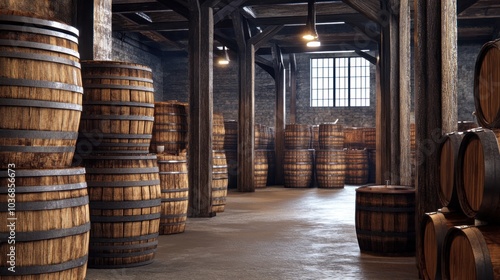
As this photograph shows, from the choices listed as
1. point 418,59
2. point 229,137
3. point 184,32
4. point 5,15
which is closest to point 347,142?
point 229,137

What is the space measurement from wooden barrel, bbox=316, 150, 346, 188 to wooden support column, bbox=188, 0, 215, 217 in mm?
7154

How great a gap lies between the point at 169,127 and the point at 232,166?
795cm

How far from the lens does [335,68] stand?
75.4 ft

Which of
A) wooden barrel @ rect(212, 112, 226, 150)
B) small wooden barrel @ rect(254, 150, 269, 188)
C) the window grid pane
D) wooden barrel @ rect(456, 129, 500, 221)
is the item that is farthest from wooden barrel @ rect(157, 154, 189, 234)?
the window grid pane

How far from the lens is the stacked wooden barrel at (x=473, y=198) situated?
282cm

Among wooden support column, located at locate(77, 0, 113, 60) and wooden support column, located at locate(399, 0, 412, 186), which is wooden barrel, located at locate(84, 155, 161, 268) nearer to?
wooden support column, located at locate(77, 0, 113, 60)

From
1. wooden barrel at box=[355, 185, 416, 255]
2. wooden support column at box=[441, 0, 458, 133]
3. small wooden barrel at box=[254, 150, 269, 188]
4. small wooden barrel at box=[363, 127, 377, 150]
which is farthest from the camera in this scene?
small wooden barrel at box=[363, 127, 377, 150]

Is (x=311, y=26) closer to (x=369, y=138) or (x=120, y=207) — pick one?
(x=369, y=138)

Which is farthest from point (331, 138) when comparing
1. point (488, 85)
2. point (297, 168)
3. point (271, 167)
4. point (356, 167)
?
point (488, 85)

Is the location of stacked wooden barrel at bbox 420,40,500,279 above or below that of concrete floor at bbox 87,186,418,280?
above

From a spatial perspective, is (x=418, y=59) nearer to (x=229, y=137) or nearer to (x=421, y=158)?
(x=421, y=158)

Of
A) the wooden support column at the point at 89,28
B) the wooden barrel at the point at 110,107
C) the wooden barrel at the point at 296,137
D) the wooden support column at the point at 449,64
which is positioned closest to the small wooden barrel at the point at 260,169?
the wooden barrel at the point at 296,137

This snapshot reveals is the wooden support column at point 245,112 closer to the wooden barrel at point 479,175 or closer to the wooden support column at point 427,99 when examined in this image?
the wooden support column at point 427,99

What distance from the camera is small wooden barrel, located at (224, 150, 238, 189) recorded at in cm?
1518
